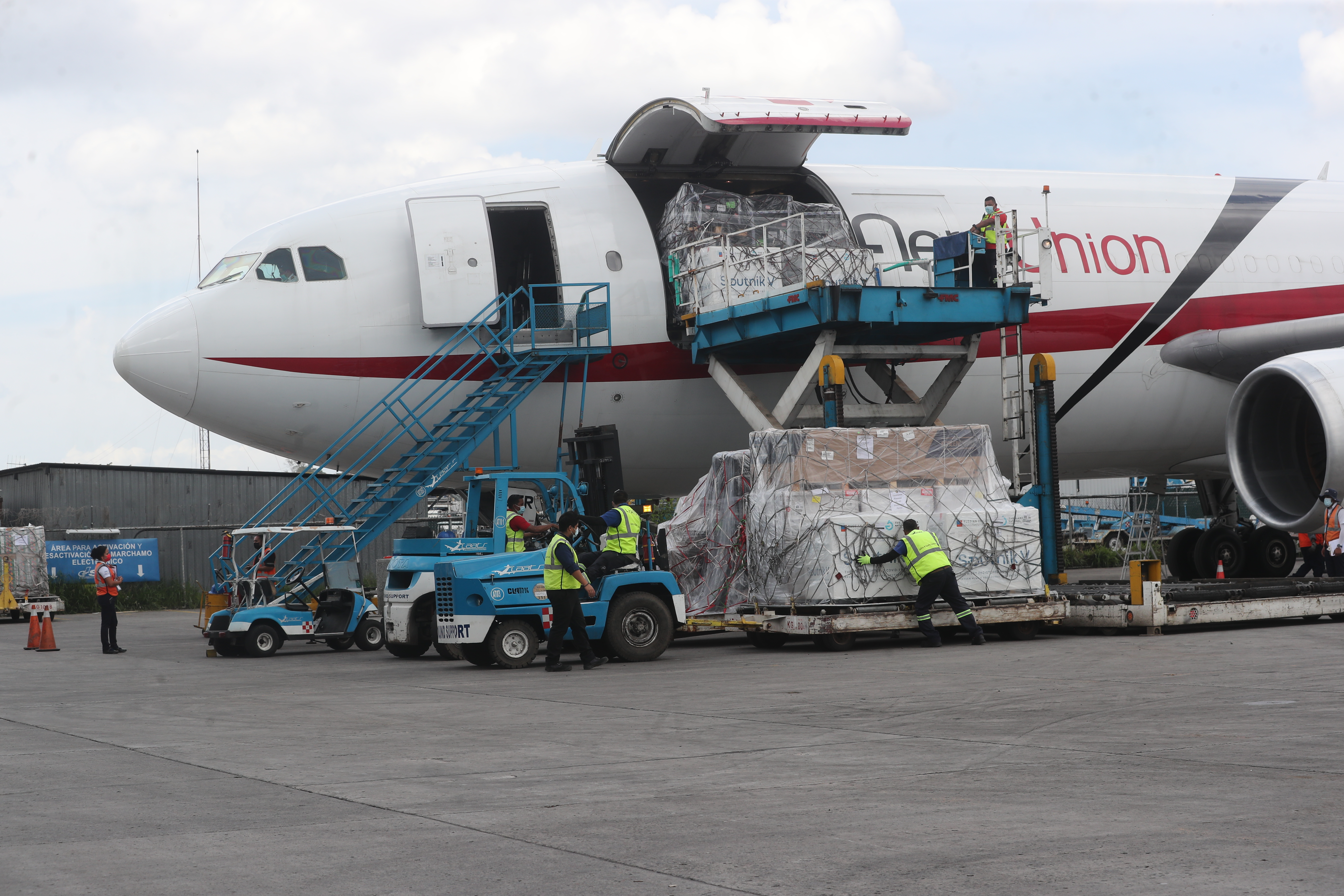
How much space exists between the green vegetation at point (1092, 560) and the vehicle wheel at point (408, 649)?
27181 millimetres

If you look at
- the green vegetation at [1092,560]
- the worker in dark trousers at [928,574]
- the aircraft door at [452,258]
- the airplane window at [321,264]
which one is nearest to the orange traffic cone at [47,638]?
the airplane window at [321,264]

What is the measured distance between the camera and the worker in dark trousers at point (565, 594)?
42.4ft

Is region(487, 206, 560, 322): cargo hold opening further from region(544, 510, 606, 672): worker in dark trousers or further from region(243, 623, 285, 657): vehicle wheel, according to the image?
region(243, 623, 285, 657): vehicle wheel

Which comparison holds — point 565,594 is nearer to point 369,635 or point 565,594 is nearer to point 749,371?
point 749,371

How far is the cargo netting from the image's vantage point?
53.0ft

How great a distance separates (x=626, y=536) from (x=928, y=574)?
129 inches

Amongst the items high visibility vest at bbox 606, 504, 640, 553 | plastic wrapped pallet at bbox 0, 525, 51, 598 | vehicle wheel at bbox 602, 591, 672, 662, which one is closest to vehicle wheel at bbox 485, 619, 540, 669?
vehicle wheel at bbox 602, 591, 672, 662

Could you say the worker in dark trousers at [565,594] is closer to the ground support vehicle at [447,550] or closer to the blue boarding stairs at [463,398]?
the ground support vehicle at [447,550]

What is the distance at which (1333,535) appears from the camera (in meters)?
16.6

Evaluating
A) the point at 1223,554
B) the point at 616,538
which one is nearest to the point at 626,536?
the point at 616,538

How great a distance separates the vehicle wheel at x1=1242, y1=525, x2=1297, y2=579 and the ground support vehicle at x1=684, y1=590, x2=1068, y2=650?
7.31 meters

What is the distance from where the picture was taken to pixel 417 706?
10719mm

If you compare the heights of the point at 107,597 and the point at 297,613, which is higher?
the point at 107,597

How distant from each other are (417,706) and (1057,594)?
26.6 feet
